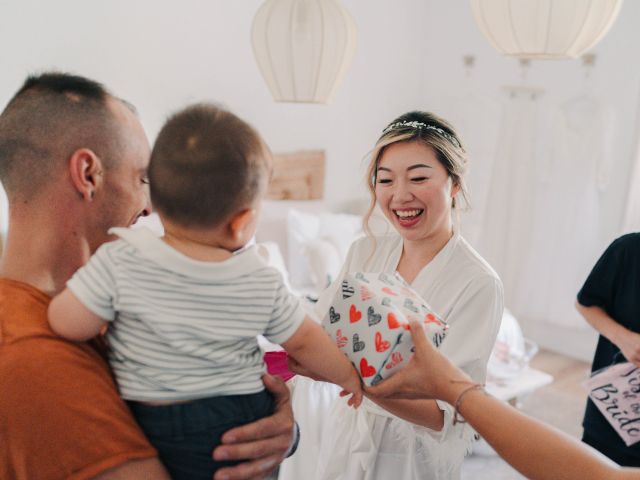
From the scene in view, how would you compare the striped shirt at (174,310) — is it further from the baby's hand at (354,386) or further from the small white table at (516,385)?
the small white table at (516,385)

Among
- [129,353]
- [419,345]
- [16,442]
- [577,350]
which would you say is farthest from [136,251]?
[577,350]

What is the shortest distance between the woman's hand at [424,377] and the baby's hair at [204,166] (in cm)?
40

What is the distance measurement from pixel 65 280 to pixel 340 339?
513 mm

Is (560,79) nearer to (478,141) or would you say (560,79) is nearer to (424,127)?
(478,141)

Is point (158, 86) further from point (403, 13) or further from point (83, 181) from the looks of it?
point (83, 181)

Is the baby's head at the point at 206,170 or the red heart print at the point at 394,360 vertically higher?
the baby's head at the point at 206,170

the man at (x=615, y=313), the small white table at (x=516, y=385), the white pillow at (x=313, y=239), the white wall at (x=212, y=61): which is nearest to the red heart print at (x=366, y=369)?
the man at (x=615, y=313)

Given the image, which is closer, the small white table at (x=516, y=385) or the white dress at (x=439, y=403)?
the white dress at (x=439, y=403)

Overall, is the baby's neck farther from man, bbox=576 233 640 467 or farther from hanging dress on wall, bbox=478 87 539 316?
hanging dress on wall, bbox=478 87 539 316

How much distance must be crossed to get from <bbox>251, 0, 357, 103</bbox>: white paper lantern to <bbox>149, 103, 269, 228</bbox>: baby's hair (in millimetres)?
1569

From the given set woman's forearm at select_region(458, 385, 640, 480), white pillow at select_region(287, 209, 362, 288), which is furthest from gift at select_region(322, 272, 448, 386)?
white pillow at select_region(287, 209, 362, 288)

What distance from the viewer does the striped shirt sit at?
97cm

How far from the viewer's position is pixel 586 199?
4.36 metres

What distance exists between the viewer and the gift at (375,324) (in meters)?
1.11
